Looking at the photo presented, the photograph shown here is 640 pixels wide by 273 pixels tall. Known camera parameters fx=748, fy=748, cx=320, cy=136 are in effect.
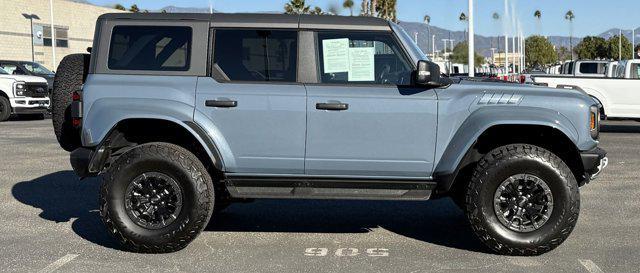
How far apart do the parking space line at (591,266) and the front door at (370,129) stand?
1.39 m

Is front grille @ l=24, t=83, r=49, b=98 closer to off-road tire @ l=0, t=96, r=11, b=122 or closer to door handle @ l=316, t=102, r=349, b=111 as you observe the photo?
off-road tire @ l=0, t=96, r=11, b=122

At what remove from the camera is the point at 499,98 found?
6.02 metres

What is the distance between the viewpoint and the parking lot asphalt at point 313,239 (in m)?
5.80

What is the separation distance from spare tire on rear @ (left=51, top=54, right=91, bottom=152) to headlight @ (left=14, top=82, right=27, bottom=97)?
52.0 feet

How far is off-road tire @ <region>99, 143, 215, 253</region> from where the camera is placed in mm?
6020

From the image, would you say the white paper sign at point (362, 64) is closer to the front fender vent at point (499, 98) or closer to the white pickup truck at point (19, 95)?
the front fender vent at point (499, 98)

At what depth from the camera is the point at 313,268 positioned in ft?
18.7

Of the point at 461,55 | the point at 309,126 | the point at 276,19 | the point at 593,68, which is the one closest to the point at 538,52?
the point at 461,55

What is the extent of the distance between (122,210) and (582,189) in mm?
6017

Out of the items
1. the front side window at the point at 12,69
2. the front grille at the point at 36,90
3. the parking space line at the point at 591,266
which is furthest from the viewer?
the front side window at the point at 12,69

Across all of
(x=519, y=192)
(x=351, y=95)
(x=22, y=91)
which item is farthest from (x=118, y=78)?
(x=22, y=91)

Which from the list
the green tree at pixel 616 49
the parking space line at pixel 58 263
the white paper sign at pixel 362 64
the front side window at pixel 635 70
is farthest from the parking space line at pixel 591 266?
the green tree at pixel 616 49

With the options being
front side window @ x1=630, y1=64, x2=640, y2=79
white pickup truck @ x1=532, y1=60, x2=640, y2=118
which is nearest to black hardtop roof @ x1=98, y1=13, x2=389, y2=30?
white pickup truck @ x1=532, y1=60, x2=640, y2=118

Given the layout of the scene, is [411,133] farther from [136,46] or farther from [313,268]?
[136,46]
